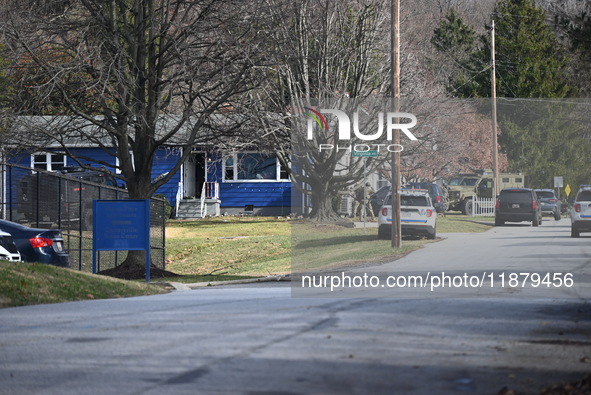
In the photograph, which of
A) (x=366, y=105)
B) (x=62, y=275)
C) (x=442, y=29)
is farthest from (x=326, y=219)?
(x=442, y=29)

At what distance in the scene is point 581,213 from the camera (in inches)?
685

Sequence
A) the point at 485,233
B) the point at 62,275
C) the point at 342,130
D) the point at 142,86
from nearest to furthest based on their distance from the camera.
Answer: the point at 62,275
the point at 485,233
the point at 342,130
the point at 142,86

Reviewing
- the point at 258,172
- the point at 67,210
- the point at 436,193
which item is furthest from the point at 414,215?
the point at 258,172

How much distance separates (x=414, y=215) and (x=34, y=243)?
7562mm

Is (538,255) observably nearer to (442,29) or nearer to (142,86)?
(142,86)

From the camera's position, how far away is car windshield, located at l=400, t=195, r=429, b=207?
60.7ft

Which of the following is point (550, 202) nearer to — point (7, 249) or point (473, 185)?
point (473, 185)

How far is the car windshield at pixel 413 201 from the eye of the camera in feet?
60.7

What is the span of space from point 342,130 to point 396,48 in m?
3.54

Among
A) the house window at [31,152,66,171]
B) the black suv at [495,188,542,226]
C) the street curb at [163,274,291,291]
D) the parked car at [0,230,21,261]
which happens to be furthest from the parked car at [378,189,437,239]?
the house window at [31,152,66,171]

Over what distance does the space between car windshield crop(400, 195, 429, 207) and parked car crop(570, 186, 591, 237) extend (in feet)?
9.39

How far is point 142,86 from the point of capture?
23562mm

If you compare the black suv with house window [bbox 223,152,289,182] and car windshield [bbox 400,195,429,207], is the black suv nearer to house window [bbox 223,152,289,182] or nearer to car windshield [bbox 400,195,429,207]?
car windshield [bbox 400,195,429,207]

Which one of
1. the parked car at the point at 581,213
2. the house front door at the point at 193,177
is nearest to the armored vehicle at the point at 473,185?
the parked car at the point at 581,213
